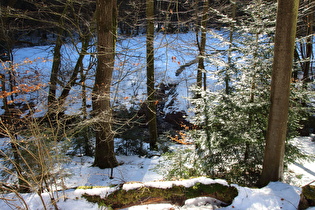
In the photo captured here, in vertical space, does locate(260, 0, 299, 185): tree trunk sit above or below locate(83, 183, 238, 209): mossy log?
above

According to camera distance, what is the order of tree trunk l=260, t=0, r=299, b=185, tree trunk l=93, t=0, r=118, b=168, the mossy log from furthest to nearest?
tree trunk l=93, t=0, r=118, b=168 → tree trunk l=260, t=0, r=299, b=185 → the mossy log

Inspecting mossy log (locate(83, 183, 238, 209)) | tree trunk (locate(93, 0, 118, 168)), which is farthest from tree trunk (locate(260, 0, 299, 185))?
tree trunk (locate(93, 0, 118, 168))

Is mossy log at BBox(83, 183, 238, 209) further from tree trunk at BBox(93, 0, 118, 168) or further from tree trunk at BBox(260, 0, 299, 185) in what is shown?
tree trunk at BBox(93, 0, 118, 168)

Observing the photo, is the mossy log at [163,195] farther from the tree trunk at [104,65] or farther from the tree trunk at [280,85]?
the tree trunk at [104,65]

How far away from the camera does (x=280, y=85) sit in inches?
144

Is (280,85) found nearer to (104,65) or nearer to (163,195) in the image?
(163,195)

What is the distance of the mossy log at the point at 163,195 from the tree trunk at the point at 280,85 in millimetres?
1043

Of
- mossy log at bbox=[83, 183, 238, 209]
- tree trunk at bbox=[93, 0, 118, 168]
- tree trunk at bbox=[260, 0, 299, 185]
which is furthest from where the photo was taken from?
tree trunk at bbox=[93, 0, 118, 168]

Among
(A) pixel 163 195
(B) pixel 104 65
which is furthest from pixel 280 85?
Answer: (B) pixel 104 65

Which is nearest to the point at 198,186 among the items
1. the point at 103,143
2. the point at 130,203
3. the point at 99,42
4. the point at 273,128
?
the point at 130,203

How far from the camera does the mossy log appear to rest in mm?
3264

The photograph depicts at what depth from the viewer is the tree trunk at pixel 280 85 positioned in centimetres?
351

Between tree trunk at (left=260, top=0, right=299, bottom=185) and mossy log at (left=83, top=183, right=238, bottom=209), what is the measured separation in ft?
3.42

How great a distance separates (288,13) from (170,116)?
34.2 ft
